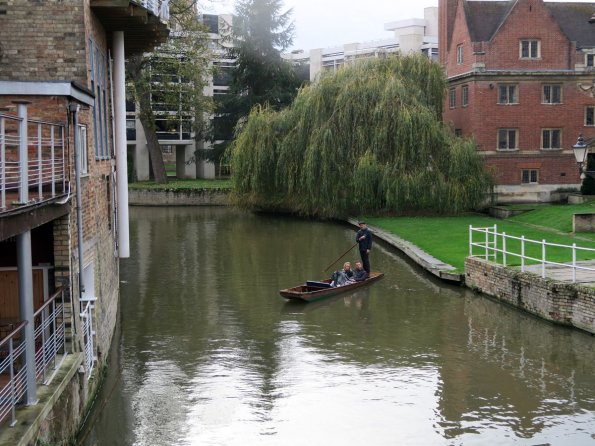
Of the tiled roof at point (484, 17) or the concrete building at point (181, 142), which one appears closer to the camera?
the tiled roof at point (484, 17)

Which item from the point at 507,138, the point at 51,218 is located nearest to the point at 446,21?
the point at 507,138

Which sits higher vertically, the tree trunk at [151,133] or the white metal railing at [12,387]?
the tree trunk at [151,133]

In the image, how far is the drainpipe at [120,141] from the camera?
63.7ft

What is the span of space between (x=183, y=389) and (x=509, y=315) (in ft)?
29.8

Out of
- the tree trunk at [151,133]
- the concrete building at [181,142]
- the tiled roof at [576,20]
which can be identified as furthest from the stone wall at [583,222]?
the concrete building at [181,142]

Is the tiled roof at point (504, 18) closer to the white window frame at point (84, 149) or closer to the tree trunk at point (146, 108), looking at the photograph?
the tree trunk at point (146, 108)

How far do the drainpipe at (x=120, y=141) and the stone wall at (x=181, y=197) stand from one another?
36.9 m

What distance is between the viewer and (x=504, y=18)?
1863 inches

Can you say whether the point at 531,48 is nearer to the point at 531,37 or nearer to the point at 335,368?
the point at 531,37

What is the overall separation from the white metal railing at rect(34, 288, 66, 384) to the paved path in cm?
1119

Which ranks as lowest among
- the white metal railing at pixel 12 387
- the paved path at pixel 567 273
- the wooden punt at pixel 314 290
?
the wooden punt at pixel 314 290

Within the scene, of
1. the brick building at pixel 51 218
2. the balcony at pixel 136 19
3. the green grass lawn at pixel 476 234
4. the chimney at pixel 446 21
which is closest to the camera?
the brick building at pixel 51 218

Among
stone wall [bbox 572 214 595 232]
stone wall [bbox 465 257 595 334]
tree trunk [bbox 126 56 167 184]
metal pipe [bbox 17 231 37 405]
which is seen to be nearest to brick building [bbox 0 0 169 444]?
metal pipe [bbox 17 231 37 405]

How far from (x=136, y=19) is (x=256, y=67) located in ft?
151
